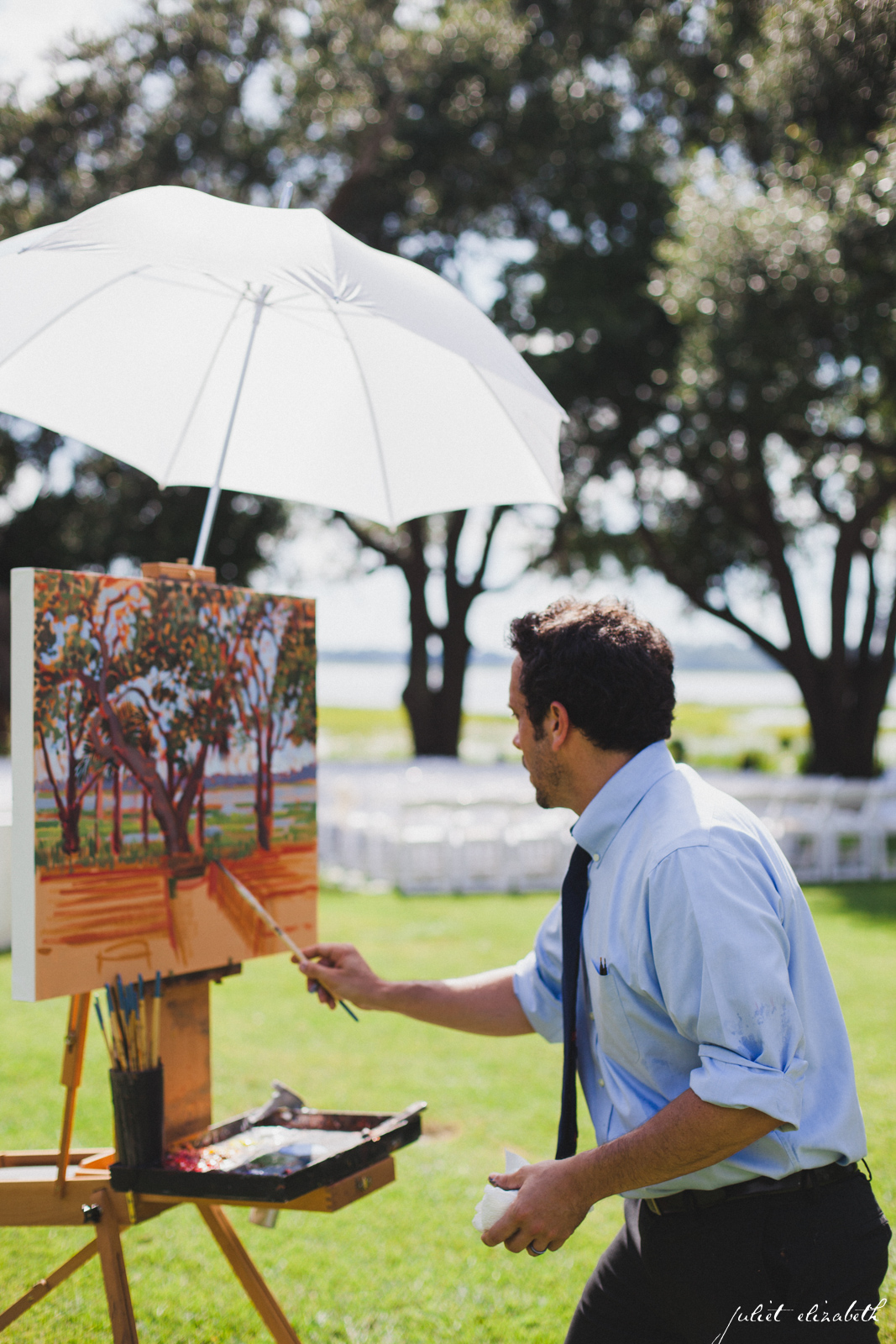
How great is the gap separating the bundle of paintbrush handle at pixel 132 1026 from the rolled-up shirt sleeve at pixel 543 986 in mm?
A: 865

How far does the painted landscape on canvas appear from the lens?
2492mm

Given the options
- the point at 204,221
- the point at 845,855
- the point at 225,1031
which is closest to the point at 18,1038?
the point at 225,1031

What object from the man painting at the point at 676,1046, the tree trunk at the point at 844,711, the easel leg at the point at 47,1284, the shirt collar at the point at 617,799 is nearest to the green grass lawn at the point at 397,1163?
the easel leg at the point at 47,1284

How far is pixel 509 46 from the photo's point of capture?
632 inches

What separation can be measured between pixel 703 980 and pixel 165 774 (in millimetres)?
1536

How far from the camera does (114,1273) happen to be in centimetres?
243

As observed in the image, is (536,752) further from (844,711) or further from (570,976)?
(844,711)

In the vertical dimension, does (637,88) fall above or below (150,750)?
above

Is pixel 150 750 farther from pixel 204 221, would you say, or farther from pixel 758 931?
pixel 758 931

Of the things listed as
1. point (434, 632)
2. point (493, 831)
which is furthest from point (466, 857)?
point (434, 632)

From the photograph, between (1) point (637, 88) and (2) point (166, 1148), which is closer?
(2) point (166, 1148)

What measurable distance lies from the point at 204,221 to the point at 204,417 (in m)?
0.99

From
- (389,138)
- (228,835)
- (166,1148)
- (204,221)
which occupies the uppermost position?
(389,138)

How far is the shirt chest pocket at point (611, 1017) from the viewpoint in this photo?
6.51 feet
